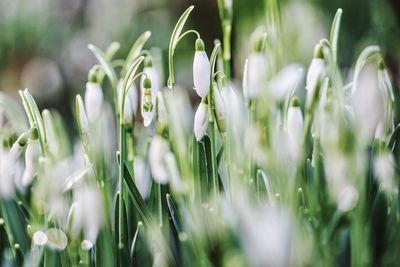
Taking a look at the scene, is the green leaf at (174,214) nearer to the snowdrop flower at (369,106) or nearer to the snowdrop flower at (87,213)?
the snowdrop flower at (87,213)

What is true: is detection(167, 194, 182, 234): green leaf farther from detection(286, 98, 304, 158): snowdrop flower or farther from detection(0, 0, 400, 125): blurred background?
detection(0, 0, 400, 125): blurred background

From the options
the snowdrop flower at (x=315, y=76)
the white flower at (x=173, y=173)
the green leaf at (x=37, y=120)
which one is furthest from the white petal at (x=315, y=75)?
the green leaf at (x=37, y=120)

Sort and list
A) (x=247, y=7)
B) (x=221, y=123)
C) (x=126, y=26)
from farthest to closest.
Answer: (x=126, y=26) → (x=247, y=7) → (x=221, y=123)

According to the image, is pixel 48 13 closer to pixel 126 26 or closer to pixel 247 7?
pixel 126 26

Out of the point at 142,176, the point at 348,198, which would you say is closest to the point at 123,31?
the point at 142,176

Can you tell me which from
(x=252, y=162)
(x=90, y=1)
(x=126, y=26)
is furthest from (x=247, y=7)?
(x=252, y=162)

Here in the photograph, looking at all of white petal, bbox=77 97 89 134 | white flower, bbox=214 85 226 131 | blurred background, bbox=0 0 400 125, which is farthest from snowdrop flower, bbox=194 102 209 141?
blurred background, bbox=0 0 400 125

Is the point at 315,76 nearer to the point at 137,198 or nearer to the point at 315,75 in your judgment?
the point at 315,75
